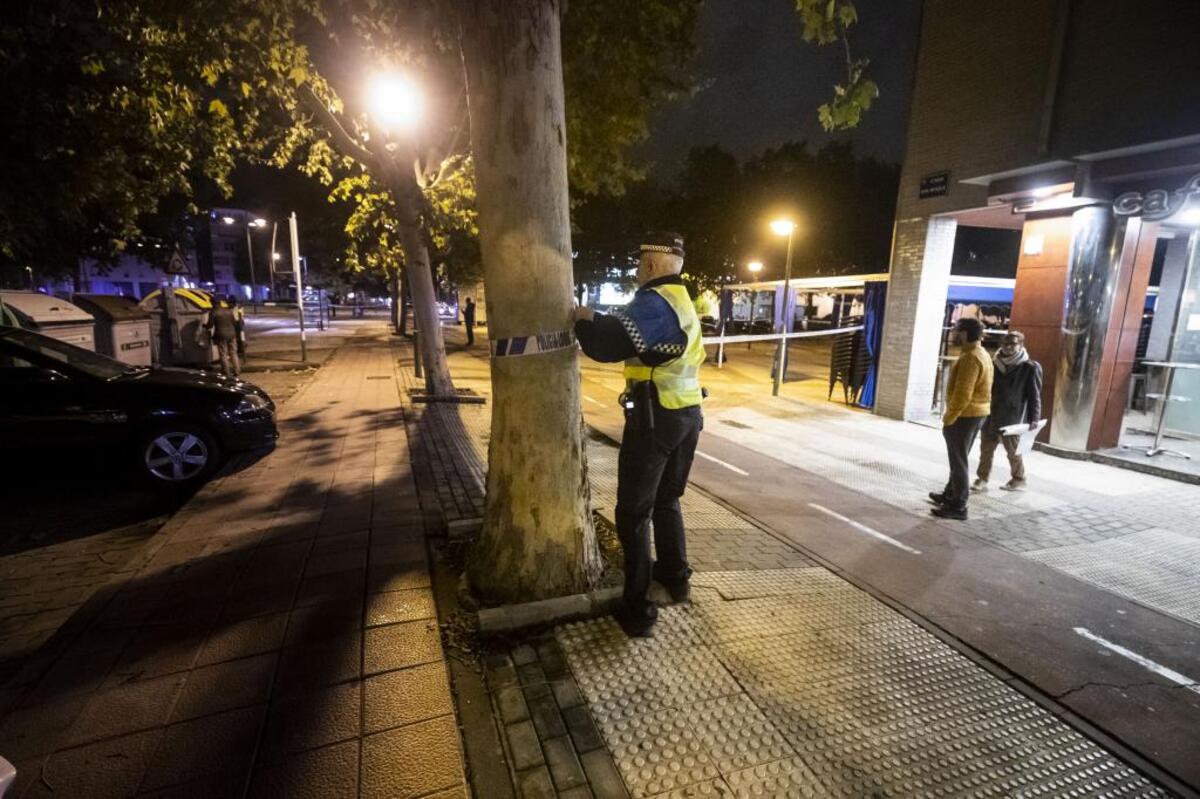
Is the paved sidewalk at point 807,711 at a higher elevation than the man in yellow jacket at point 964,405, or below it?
below

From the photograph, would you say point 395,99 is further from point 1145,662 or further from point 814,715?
point 1145,662

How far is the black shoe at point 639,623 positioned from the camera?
3.11 metres

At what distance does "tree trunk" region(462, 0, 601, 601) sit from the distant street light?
6363mm

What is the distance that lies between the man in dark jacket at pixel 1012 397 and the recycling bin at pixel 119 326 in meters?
13.6

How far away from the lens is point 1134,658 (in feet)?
10.9

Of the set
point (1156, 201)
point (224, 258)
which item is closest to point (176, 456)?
point (1156, 201)

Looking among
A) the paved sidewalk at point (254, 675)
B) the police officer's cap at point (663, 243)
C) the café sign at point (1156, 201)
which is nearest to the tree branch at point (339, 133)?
the paved sidewalk at point (254, 675)

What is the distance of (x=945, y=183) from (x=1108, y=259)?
2.67m

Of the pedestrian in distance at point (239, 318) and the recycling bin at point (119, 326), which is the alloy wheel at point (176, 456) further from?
the pedestrian in distance at point (239, 318)

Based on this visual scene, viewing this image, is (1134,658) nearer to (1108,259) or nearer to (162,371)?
(1108,259)

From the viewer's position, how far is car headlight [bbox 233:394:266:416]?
6077 millimetres

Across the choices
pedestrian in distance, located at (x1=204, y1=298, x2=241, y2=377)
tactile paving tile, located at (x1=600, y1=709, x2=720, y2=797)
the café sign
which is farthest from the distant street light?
the café sign

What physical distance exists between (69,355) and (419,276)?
16.0 feet

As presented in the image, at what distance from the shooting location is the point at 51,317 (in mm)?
10062
